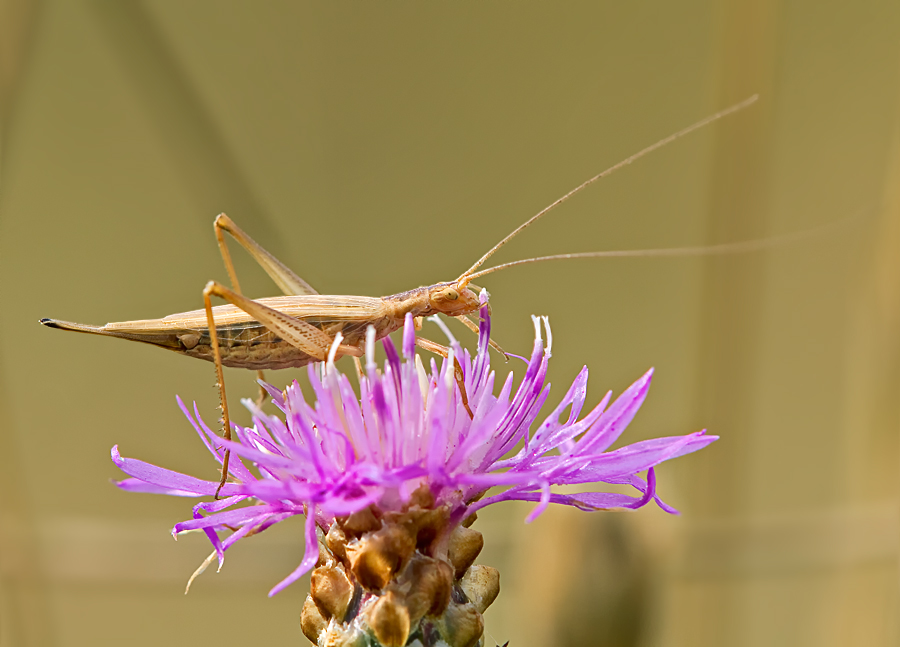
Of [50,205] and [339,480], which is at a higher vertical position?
[50,205]

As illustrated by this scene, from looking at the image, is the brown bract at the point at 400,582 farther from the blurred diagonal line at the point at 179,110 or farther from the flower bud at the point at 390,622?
the blurred diagonal line at the point at 179,110

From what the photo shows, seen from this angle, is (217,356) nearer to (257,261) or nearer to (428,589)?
(257,261)

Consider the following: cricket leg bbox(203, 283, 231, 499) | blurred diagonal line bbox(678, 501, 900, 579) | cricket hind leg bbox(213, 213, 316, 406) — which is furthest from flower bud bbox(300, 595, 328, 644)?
blurred diagonal line bbox(678, 501, 900, 579)

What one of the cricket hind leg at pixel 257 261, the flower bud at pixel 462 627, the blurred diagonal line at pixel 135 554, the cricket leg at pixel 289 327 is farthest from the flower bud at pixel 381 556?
the blurred diagonal line at pixel 135 554

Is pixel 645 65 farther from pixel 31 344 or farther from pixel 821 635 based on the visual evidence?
pixel 31 344

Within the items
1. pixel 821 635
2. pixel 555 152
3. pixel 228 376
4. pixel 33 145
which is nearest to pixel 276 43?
pixel 33 145
